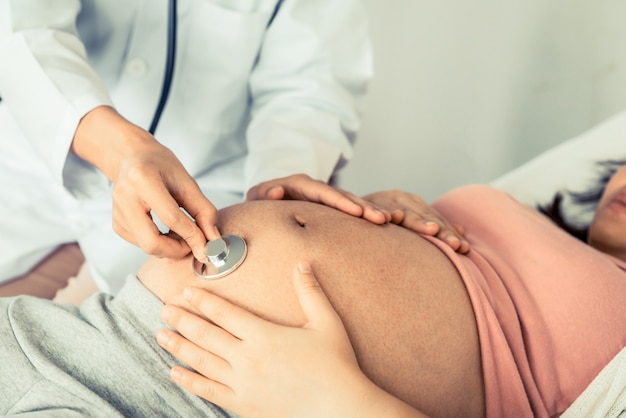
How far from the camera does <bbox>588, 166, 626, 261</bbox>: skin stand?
3.05 feet

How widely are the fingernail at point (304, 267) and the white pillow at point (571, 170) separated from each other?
714mm

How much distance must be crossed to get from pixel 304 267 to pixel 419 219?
0.27m

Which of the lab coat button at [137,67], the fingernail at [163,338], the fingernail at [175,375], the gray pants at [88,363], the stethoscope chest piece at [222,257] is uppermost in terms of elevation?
the lab coat button at [137,67]

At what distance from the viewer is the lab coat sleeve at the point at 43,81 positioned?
79 centimetres

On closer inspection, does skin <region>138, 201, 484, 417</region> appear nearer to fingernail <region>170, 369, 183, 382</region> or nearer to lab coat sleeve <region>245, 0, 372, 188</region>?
fingernail <region>170, 369, 183, 382</region>

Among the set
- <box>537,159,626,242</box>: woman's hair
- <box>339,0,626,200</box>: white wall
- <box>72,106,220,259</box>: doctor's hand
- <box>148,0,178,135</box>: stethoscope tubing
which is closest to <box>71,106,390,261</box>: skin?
<box>72,106,220,259</box>: doctor's hand

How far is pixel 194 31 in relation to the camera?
1.06 meters

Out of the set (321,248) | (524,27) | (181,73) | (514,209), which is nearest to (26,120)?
(181,73)

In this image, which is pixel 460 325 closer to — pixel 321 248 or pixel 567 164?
pixel 321 248

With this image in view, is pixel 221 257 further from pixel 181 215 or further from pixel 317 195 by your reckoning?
pixel 317 195

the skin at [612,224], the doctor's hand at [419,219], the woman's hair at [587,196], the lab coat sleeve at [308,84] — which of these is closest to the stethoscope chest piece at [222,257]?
the doctor's hand at [419,219]

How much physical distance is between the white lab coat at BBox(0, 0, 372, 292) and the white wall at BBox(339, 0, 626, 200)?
2.21 feet

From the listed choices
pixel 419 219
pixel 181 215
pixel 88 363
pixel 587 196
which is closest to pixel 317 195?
pixel 419 219

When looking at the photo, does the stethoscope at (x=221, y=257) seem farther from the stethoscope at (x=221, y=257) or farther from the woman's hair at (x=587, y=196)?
the woman's hair at (x=587, y=196)
